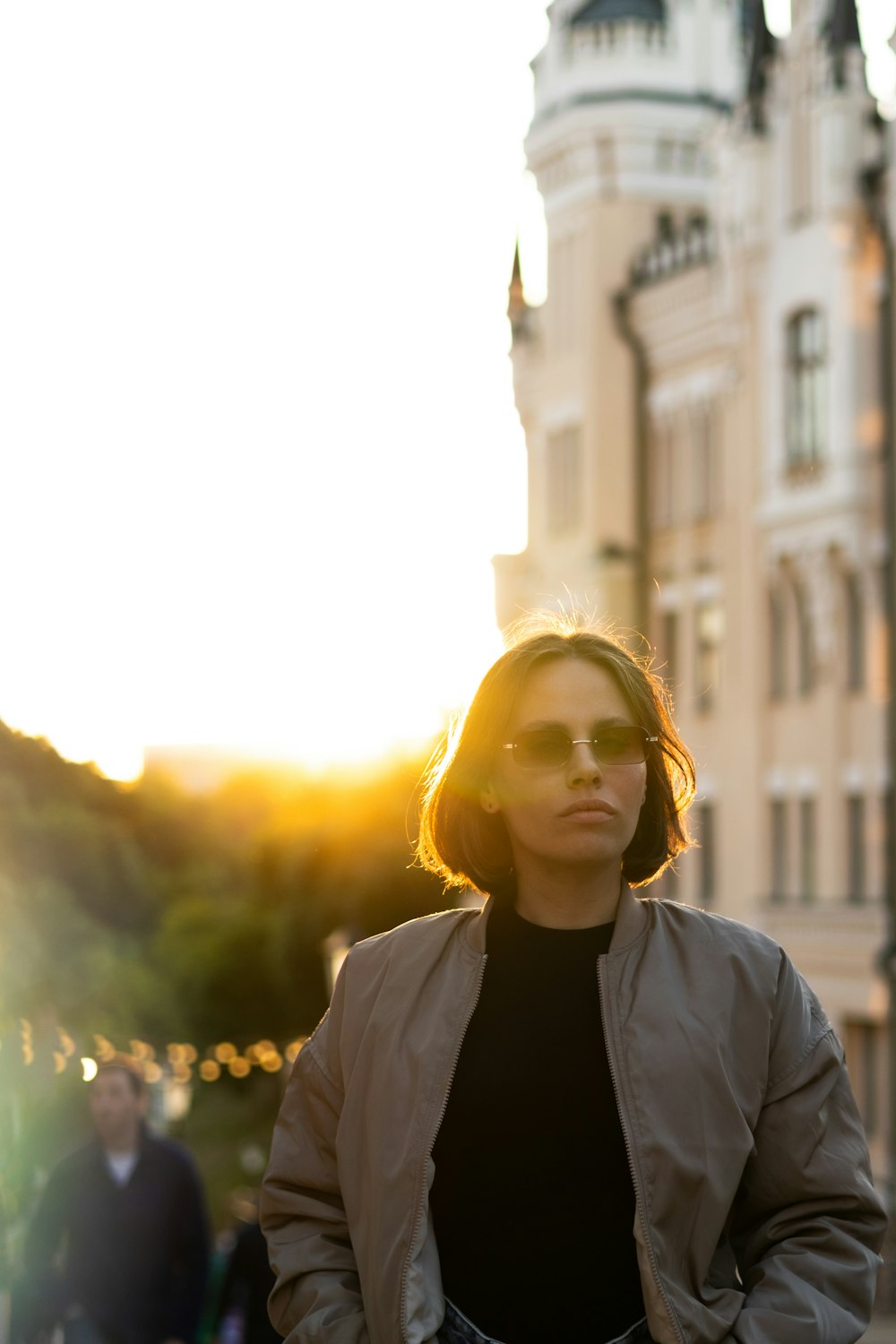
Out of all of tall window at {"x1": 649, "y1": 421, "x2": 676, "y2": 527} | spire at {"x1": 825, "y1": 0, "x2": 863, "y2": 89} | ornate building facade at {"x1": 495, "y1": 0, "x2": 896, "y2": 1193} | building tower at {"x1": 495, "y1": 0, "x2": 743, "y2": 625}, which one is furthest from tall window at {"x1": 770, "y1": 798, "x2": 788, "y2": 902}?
spire at {"x1": 825, "y1": 0, "x2": 863, "y2": 89}

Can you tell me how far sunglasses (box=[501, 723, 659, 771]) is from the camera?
3.68 m

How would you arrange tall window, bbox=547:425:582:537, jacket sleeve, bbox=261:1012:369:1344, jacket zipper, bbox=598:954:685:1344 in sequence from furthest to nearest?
tall window, bbox=547:425:582:537
jacket sleeve, bbox=261:1012:369:1344
jacket zipper, bbox=598:954:685:1344

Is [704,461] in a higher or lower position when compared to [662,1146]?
higher

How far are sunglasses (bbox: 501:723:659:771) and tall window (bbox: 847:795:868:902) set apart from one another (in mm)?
24680

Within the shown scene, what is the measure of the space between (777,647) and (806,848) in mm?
2516

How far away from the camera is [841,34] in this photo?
28.3 metres

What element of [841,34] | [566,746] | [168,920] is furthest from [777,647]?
[566,746]

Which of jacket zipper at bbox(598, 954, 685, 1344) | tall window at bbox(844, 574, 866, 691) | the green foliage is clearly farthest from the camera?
tall window at bbox(844, 574, 866, 691)

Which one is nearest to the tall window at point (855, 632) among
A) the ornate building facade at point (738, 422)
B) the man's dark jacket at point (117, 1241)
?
the ornate building facade at point (738, 422)

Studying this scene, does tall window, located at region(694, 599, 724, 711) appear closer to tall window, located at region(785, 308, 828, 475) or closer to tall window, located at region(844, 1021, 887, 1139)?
tall window, located at region(785, 308, 828, 475)

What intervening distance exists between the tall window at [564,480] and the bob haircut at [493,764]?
3029 cm

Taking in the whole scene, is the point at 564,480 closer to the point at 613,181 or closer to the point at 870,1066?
the point at 613,181

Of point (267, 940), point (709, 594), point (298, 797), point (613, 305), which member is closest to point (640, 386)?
point (613, 305)

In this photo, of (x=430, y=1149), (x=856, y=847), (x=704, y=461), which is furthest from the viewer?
(x=704, y=461)
